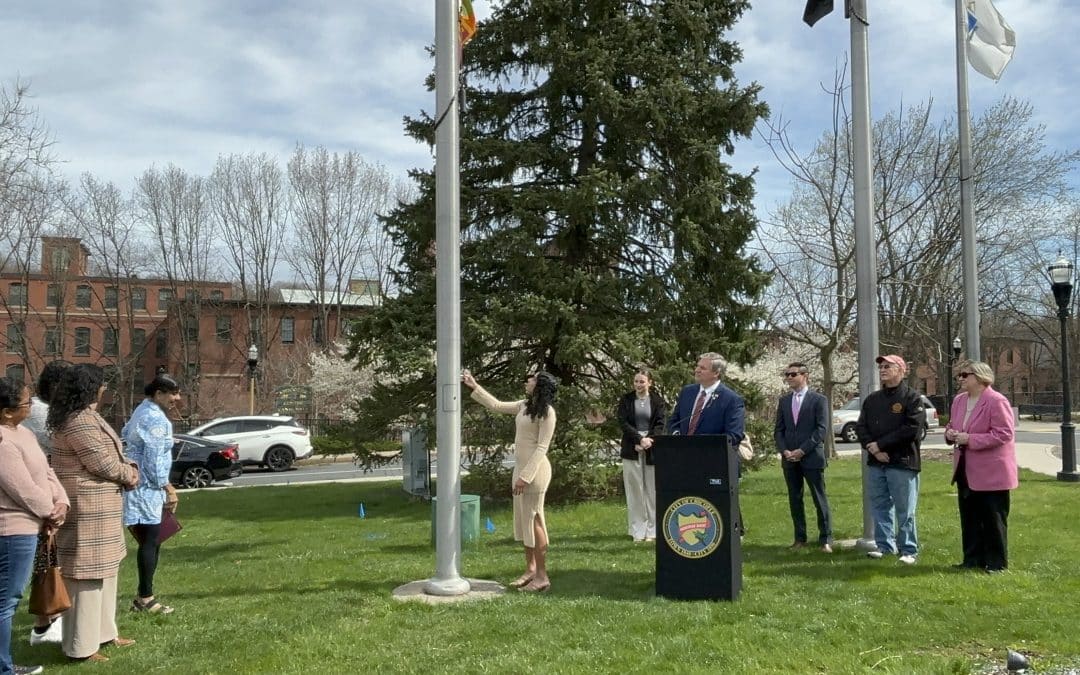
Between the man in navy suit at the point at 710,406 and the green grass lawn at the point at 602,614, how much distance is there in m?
1.36

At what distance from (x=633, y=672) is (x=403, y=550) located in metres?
5.59

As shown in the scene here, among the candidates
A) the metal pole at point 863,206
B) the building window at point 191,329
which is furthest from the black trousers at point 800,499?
the building window at point 191,329

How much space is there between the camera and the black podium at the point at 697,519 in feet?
22.1

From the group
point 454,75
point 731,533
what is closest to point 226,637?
point 731,533

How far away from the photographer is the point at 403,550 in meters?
10.2

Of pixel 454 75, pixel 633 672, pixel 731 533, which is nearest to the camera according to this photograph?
pixel 633 672

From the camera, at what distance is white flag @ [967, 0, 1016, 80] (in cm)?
1166

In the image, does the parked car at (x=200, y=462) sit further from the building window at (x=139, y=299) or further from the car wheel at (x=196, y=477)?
the building window at (x=139, y=299)

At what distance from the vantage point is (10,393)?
5230 millimetres

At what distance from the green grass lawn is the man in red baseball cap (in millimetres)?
367

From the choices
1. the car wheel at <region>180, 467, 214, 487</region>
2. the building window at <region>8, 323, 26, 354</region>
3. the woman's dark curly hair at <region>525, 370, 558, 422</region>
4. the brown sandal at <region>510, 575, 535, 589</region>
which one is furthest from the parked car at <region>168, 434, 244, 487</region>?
the building window at <region>8, 323, 26, 354</region>

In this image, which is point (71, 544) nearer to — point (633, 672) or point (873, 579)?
point (633, 672)

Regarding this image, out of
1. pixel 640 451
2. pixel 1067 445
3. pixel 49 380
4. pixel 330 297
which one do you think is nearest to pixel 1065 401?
pixel 1067 445

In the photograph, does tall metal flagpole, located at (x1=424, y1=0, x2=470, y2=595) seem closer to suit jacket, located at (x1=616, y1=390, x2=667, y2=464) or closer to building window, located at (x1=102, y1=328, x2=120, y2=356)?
suit jacket, located at (x1=616, y1=390, x2=667, y2=464)
